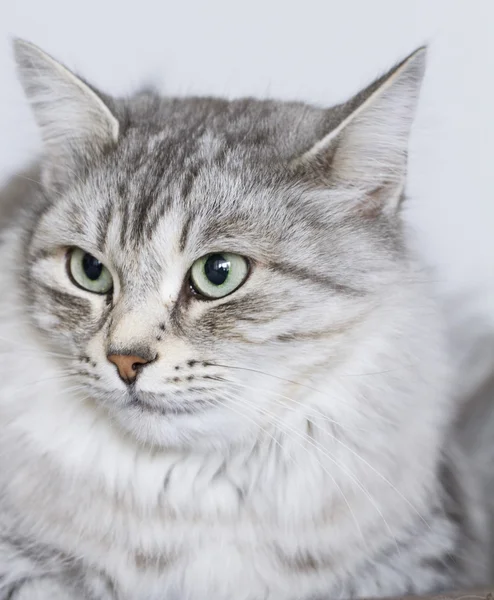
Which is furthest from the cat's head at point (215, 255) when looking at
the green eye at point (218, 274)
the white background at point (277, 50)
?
the white background at point (277, 50)

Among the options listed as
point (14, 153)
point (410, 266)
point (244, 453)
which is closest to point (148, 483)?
point (244, 453)

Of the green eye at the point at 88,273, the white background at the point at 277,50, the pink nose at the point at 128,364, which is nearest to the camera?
the pink nose at the point at 128,364

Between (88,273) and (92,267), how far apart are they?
0.01 metres

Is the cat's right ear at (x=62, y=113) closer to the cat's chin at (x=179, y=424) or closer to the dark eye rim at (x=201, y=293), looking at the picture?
the dark eye rim at (x=201, y=293)

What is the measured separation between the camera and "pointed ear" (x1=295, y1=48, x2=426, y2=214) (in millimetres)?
1031

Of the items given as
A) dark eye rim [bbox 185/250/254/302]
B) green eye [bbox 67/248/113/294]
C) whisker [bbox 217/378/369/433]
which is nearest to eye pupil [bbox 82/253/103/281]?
green eye [bbox 67/248/113/294]

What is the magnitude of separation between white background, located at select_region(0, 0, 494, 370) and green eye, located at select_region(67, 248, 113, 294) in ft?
1.16

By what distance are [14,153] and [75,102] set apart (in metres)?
0.39

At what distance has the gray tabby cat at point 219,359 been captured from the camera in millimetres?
1071

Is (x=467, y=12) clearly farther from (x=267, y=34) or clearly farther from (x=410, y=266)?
(x=410, y=266)

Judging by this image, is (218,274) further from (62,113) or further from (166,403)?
(62,113)

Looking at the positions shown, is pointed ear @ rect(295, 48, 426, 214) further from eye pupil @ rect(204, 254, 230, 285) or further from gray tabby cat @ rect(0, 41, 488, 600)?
eye pupil @ rect(204, 254, 230, 285)

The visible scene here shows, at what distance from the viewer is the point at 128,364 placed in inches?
40.0

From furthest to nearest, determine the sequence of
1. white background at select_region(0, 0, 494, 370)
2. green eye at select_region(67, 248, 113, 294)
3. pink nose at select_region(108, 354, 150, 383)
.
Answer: white background at select_region(0, 0, 494, 370) → green eye at select_region(67, 248, 113, 294) → pink nose at select_region(108, 354, 150, 383)
